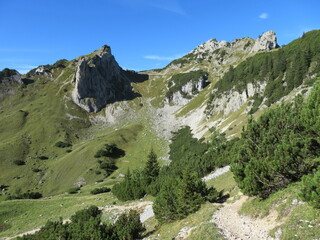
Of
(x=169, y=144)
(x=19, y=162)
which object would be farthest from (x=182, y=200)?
(x=19, y=162)

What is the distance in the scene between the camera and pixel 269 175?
1927cm

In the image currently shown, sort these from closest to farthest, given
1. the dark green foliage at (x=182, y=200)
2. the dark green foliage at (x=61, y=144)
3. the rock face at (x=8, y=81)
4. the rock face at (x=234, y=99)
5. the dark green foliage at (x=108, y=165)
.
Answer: the dark green foliage at (x=182, y=200) → the dark green foliage at (x=108, y=165) → the rock face at (x=234, y=99) → the dark green foliage at (x=61, y=144) → the rock face at (x=8, y=81)

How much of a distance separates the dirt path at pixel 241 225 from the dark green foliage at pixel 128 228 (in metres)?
9.34

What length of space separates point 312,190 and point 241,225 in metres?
8.29

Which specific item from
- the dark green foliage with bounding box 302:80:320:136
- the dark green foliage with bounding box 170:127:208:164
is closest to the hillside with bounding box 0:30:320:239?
the dark green foliage with bounding box 302:80:320:136

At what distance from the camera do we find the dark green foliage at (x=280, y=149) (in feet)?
56.4

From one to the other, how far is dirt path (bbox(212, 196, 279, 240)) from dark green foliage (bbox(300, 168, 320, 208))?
15.2ft

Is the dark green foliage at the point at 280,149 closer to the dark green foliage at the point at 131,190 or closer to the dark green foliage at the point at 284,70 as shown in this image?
the dark green foliage at the point at 131,190

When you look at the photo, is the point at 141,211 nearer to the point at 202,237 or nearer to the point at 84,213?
the point at 84,213

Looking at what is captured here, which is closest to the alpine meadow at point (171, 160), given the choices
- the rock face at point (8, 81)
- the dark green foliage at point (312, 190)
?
the dark green foliage at point (312, 190)

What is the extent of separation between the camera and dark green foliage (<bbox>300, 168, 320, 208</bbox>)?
38.2ft

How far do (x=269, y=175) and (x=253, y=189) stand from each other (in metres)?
1.92

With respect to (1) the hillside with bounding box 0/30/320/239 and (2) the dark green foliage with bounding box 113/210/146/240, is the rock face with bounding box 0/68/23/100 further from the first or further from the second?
(2) the dark green foliage with bounding box 113/210/146/240

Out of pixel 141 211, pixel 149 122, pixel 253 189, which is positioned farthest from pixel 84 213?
pixel 149 122
